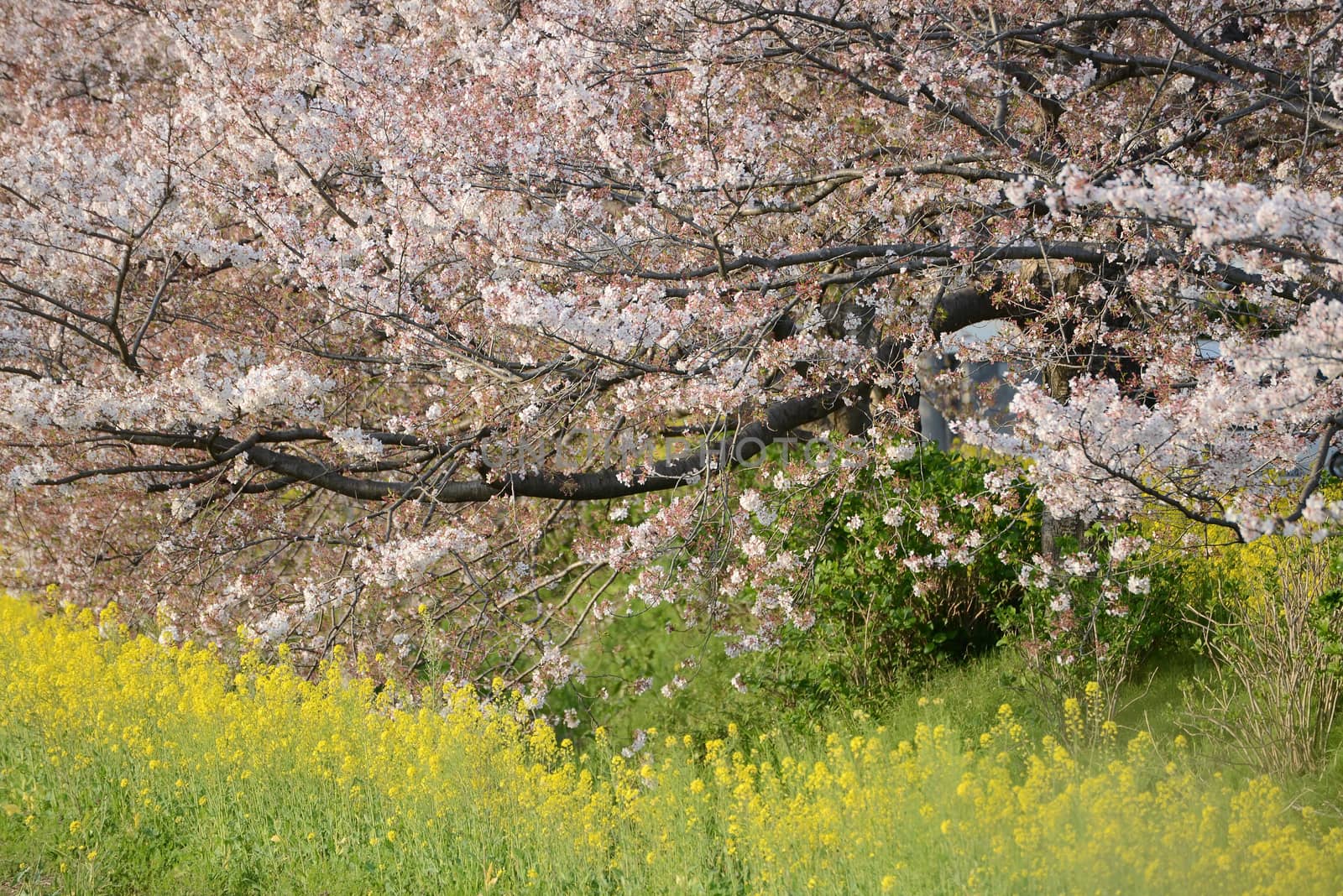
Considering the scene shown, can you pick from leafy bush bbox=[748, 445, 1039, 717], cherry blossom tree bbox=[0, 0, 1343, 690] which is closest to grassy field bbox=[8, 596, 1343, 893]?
leafy bush bbox=[748, 445, 1039, 717]

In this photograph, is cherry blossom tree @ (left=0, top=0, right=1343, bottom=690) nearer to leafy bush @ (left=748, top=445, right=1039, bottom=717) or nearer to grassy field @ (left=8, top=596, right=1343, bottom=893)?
leafy bush @ (left=748, top=445, right=1039, bottom=717)

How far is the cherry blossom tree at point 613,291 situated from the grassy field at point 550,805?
0.62 meters

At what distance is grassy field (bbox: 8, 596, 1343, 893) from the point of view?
12.2 ft

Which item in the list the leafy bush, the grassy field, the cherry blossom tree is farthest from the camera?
the leafy bush

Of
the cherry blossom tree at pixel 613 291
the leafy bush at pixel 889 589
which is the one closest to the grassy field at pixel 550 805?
the leafy bush at pixel 889 589

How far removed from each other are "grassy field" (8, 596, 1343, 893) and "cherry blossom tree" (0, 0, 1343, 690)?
0.62m

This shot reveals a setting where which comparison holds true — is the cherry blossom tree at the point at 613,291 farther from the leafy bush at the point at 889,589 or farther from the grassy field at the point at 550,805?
the grassy field at the point at 550,805

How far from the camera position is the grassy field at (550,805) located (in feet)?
12.2

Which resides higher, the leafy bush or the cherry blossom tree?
the cherry blossom tree

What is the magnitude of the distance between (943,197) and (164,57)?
7446 millimetres

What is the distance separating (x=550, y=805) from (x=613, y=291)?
2128 millimetres

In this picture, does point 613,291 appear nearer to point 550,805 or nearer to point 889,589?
point 550,805

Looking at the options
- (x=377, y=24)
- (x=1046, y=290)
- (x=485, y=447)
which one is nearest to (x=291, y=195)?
(x=377, y=24)

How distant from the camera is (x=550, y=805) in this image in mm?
4609
